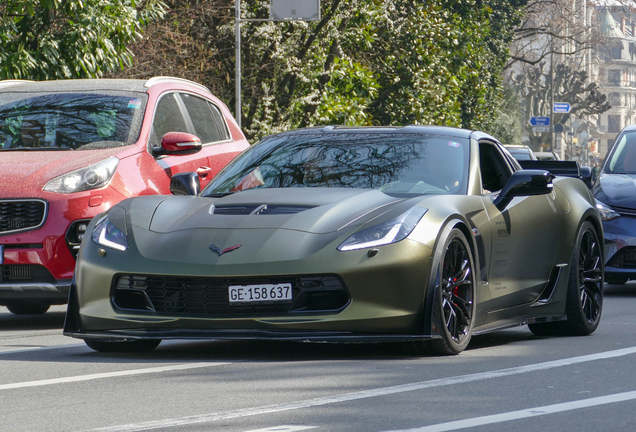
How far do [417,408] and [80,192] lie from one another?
412 centimetres

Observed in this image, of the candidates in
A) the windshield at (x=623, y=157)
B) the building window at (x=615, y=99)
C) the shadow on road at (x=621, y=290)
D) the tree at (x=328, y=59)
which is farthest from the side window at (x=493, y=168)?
the building window at (x=615, y=99)

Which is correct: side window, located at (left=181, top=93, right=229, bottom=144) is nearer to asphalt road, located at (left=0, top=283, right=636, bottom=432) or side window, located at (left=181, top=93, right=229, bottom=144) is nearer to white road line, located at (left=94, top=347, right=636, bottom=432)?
asphalt road, located at (left=0, top=283, right=636, bottom=432)

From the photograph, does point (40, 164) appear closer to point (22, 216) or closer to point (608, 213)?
point (22, 216)

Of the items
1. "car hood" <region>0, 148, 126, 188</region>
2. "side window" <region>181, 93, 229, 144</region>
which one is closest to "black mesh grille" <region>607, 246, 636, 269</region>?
"side window" <region>181, 93, 229, 144</region>

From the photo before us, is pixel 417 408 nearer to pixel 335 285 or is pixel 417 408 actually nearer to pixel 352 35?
pixel 335 285

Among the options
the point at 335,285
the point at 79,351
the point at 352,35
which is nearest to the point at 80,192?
the point at 79,351

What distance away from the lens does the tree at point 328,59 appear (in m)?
25.9

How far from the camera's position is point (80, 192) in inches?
317

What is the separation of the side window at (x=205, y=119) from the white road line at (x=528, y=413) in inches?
226

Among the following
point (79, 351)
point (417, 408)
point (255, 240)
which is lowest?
point (79, 351)

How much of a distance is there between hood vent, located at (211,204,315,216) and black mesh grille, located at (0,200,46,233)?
85.2 inches

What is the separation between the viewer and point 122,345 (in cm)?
650

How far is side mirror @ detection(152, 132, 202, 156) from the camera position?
346 inches

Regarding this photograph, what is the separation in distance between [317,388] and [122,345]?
1782 mm
